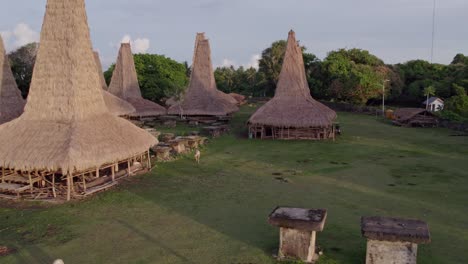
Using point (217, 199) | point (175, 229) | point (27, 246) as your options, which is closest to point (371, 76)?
point (217, 199)

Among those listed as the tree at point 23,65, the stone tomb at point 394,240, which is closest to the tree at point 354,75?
the tree at point 23,65

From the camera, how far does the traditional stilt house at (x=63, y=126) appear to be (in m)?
11.9

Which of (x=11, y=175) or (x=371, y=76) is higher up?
(x=371, y=76)

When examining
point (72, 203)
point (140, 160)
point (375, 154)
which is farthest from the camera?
point (375, 154)

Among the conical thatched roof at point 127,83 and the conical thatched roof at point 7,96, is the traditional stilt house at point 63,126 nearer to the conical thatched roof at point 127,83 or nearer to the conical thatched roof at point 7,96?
the conical thatched roof at point 7,96

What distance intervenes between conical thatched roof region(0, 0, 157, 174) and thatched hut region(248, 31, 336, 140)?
10.8 m

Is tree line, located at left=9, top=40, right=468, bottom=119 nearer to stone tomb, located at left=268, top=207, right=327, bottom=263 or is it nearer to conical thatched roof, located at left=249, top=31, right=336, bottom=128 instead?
conical thatched roof, located at left=249, top=31, right=336, bottom=128

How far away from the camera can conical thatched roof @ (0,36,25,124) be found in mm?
17362

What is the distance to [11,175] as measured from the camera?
13203 mm

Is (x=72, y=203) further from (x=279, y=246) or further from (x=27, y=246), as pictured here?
(x=279, y=246)

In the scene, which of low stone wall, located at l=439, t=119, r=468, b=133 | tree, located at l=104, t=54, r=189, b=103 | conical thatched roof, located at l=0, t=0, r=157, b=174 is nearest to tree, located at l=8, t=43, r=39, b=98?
tree, located at l=104, t=54, r=189, b=103

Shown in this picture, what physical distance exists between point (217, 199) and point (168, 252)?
3778mm

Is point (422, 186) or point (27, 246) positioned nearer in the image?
point (27, 246)

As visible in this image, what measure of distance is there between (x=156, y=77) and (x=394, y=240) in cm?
3530
